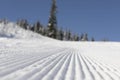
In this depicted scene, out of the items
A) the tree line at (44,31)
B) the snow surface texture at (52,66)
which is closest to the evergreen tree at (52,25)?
the tree line at (44,31)

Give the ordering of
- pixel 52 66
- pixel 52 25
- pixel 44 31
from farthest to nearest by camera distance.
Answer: pixel 44 31 → pixel 52 25 → pixel 52 66

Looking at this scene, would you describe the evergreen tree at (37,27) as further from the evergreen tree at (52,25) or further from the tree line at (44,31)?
the evergreen tree at (52,25)

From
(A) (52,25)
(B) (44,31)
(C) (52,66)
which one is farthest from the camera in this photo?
(B) (44,31)

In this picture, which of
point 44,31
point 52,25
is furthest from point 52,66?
point 44,31

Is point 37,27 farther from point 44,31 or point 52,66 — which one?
point 52,66

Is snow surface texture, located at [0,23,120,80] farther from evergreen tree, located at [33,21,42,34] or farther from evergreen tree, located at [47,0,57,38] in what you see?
evergreen tree, located at [33,21,42,34]

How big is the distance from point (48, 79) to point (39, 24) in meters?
112

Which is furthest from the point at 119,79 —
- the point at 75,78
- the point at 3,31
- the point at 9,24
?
the point at 9,24

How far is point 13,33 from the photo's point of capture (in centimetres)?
3341

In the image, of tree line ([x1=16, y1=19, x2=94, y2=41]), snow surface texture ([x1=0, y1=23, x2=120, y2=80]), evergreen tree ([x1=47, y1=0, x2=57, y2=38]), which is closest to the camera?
snow surface texture ([x1=0, y1=23, x2=120, y2=80])

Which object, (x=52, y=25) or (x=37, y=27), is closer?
(x=52, y=25)

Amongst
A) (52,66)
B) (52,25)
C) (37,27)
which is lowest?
(52,66)

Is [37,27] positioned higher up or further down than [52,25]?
higher up

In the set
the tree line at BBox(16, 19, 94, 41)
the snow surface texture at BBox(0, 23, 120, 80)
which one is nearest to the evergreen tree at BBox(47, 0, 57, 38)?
the tree line at BBox(16, 19, 94, 41)
